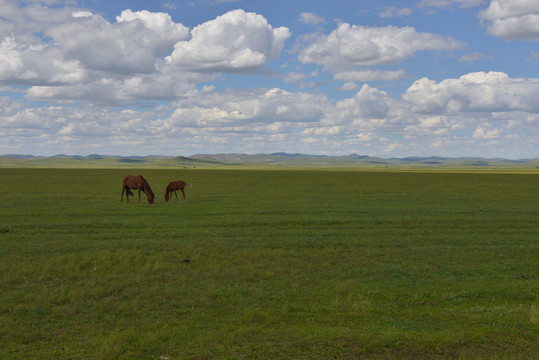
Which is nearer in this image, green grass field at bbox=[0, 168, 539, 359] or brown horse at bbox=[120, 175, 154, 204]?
green grass field at bbox=[0, 168, 539, 359]

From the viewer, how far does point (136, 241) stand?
54.3 feet

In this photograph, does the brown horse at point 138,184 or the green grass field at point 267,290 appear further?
the brown horse at point 138,184

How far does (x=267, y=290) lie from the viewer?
10672mm

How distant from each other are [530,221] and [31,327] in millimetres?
23670

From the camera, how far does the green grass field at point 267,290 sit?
7.56m

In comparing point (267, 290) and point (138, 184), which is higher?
point (138, 184)

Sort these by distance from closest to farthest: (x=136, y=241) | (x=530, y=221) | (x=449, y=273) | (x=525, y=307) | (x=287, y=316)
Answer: (x=287, y=316) → (x=525, y=307) → (x=449, y=273) → (x=136, y=241) → (x=530, y=221)

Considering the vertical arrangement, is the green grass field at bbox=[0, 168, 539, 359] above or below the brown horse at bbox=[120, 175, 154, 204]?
below

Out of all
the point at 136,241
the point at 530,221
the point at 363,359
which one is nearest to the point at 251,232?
the point at 136,241

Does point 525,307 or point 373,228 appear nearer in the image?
point 525,307

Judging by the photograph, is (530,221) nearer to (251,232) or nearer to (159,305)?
(251,232)

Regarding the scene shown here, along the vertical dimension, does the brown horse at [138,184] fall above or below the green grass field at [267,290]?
above

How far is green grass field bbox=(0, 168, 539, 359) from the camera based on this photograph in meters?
7.56

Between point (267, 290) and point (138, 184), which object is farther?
point (138, 184)
